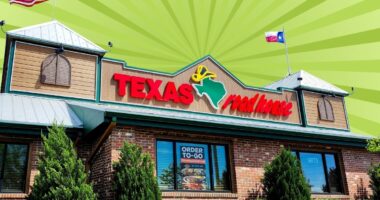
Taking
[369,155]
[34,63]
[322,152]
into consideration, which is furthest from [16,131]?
[369,155]

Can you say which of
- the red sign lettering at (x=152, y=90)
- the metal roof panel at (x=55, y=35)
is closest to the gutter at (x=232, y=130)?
the red sign lettering at (x=152, y=90)

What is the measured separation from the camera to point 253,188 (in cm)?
1380

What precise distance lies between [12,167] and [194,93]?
829 centimetres

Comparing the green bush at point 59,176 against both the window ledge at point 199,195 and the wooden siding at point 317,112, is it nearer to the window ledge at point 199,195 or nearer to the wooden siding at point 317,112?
the window ledge at point 199,195

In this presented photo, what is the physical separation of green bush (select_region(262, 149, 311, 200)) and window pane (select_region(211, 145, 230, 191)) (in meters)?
1.32

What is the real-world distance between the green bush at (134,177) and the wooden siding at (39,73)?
5267mm

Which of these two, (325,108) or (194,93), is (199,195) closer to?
(194,93)

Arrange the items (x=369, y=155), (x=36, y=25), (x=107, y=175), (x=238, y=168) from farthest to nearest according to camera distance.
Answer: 1. (x=369, y=155)
2. (x=36, y=25)
3. (x=238, y=168)
4. (x=107, y=175)

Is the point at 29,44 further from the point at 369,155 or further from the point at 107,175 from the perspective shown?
the point at 369,155

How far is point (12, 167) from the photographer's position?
1179 cm

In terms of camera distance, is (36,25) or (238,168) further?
(36,25)

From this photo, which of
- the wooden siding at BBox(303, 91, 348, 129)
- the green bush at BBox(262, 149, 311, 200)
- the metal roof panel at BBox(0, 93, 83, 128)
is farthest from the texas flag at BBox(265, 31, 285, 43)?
the metal roof panel at BBox(0, 93, 83, 128)

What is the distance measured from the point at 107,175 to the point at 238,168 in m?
4.69

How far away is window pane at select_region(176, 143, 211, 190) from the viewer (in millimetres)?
12906
